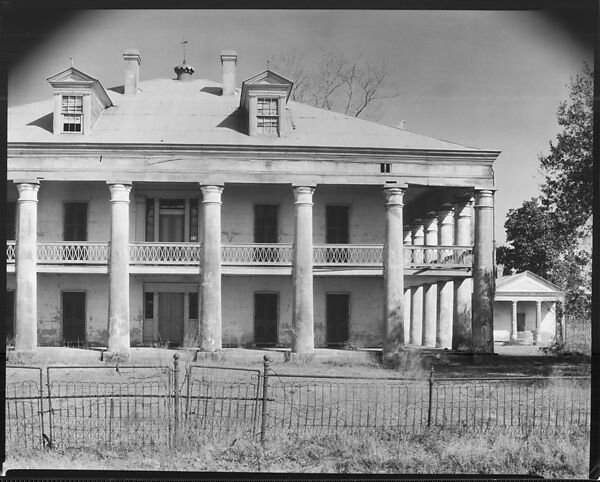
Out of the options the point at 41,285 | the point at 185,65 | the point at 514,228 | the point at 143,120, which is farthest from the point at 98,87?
the point at 514,228

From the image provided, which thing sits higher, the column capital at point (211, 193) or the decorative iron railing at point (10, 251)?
the column capital at point (211, 193)

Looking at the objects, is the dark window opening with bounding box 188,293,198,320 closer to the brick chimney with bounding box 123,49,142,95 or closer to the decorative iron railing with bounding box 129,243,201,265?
the decorative iron railing with bounding box 129,243,201,265

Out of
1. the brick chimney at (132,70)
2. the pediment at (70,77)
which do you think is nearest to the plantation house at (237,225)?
the brick chimney at (132,70)

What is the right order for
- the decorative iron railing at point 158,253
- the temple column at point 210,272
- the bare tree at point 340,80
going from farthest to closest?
the temple column at point 210,272 < the decorative iron railing at point 158,253 < the bare tree at point 340,80

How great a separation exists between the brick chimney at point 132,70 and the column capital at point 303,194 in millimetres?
3682

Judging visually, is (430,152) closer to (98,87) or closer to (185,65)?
(185,65)

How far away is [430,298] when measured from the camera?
52.9 ft

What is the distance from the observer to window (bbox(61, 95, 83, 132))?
1327 cm

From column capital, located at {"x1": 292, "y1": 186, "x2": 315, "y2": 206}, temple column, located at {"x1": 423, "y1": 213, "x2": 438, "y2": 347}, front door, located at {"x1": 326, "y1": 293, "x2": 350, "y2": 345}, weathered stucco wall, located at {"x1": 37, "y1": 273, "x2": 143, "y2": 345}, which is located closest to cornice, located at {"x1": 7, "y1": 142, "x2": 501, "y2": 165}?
column capital, located at {"x1": 292, "y1": 186, "x2": 315, "y2": 206}

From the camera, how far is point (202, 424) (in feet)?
36.3

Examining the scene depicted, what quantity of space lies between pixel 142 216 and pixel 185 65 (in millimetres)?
4137

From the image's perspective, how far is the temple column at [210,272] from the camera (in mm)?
14922

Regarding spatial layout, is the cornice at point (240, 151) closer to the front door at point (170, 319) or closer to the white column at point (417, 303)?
the white column at point (417, 303)

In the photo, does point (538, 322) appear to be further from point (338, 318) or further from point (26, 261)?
point (26, 261)
